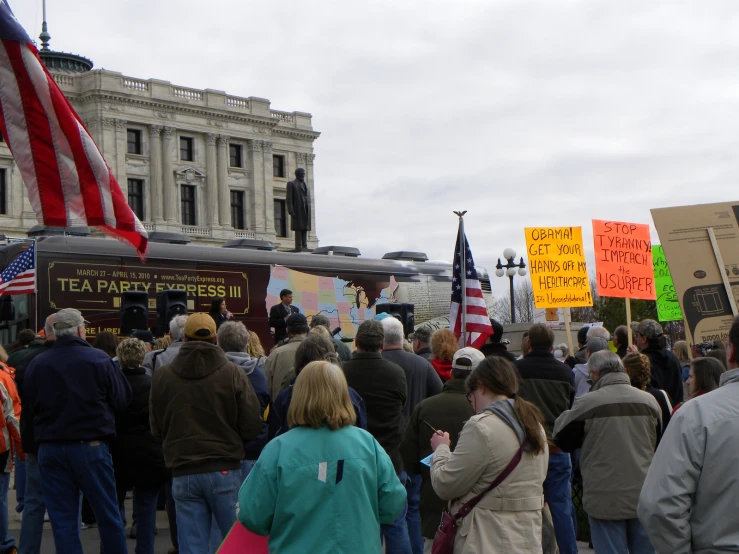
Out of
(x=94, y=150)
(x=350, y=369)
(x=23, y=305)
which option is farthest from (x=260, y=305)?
(x=94, y=150)

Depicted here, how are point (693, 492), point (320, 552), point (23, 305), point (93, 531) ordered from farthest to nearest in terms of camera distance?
point (23, 305), point (93, 531), point (320, 552), point (693, 492)

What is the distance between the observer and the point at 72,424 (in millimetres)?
6602

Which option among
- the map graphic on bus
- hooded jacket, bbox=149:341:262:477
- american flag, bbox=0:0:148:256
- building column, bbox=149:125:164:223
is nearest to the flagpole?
hooded jacket, bbox=149:341:262:477

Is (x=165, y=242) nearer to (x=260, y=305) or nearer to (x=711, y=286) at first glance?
(x=260, y=305)

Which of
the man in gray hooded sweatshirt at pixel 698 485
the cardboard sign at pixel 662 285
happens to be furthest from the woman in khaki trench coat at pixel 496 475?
the cardboard sign at pixel 662 285

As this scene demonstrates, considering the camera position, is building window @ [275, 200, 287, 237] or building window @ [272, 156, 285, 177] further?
building window @ [272, 156, 285, 177]

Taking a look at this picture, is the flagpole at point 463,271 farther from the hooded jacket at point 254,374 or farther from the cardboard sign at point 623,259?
the hooded jacket at point 254,374

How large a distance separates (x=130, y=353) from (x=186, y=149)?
6001cm

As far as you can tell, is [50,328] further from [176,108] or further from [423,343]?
[176,108]

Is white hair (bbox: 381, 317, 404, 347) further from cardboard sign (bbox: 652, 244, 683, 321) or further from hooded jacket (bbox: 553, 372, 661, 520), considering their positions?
cardboard sign (bbox: 652, 244, 683, 321)

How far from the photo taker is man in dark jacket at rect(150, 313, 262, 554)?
19.8 feet

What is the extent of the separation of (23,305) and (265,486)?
47.6 feet

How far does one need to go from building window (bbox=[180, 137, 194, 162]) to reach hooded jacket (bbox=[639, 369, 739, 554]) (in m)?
64.2

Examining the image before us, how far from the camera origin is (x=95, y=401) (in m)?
6.66
